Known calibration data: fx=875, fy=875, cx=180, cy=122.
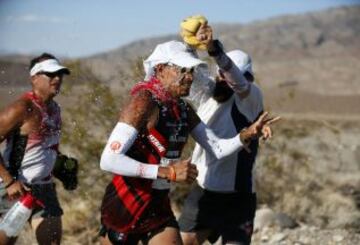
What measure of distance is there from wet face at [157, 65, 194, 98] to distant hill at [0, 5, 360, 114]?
41.2m

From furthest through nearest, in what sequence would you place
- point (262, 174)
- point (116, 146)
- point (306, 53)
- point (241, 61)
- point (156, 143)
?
point (306, 53), point (262, 174), point (241, 61), point (156, 143), point (116, 146)

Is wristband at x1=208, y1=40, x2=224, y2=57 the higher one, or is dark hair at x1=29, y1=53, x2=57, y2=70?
wristband at x1=208, y1=40, x2=224, y2=57

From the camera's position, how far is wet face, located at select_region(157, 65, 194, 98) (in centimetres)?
523

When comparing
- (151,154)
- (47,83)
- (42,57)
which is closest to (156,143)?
(151,154)

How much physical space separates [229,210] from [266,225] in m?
4.47

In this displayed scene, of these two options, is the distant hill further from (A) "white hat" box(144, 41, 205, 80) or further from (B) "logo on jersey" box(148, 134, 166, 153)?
(B) "logo on jersey" box(148, 134, 166, 153)

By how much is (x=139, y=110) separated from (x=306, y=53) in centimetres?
11313

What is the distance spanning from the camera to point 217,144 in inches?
230

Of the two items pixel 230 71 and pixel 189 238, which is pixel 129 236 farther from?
pixel 230 71

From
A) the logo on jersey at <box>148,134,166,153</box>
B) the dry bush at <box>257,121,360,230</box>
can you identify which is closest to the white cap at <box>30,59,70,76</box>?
the logo on jersey at <box>148,134,166,153</box>

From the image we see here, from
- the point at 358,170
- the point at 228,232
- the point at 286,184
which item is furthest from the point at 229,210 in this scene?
the point at 358,170

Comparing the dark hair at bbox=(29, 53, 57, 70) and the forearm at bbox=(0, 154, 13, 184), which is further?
the dark hair at bbox=(29, 53, 57, 70)

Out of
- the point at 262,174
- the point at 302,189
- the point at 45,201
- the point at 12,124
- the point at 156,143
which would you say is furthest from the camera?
the point at 302,189

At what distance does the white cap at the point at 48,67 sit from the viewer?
643 centimetres
